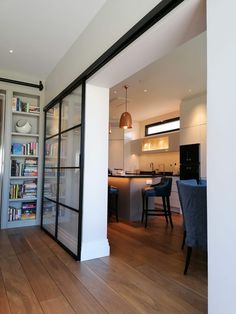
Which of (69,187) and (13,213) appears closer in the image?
(69,187)

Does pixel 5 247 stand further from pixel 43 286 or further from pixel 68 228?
pixel 43 286

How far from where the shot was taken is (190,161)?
5.44 m

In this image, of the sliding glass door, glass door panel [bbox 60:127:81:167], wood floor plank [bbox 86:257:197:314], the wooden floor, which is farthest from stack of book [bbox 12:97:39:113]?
wood floor plank [bbox 86:257:197:314]

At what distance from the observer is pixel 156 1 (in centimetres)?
169

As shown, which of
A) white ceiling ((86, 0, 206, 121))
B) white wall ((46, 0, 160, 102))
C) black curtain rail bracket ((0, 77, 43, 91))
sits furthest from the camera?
black curtain rail bracket ((0, 77, 43, 91))

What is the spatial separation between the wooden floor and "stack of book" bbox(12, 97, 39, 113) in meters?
2.34

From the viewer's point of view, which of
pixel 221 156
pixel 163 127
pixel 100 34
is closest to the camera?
pixel 221 156

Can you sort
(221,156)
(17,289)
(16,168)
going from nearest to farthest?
(221,156) < (17,289) < (16,168)

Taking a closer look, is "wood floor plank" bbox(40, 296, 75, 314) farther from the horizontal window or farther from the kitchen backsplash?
the horizontal window

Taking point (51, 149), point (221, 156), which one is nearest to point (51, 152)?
point (51, 149)

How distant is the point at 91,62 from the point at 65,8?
0.62 metres

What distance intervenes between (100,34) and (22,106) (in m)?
2.49

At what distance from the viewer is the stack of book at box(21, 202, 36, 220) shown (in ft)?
14.0

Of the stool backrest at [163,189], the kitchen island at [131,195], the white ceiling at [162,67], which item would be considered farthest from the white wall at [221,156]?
the kitchen island at [131,195]
